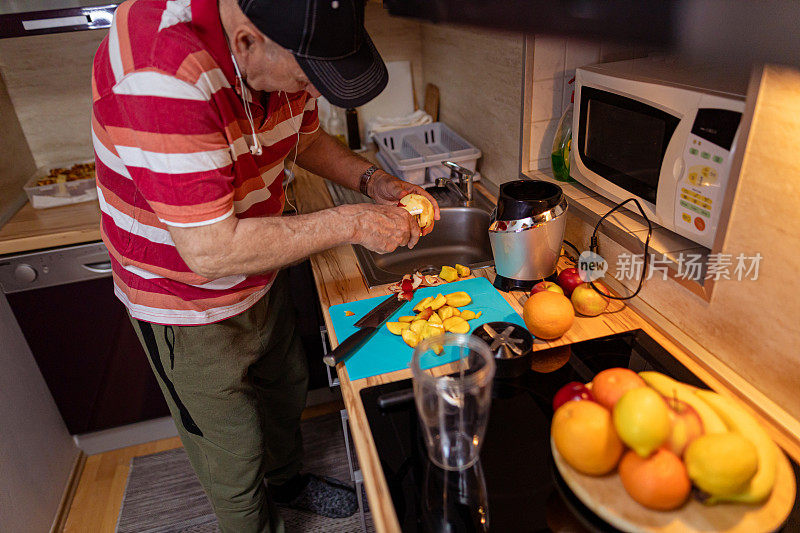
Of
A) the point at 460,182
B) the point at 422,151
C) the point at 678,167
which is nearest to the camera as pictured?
the point at 678,167

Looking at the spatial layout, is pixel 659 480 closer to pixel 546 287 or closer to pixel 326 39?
pixel 546 287

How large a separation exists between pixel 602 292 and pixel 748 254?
343mm

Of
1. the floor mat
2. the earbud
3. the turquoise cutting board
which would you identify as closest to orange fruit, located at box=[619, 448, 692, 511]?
the turquoise cutting board

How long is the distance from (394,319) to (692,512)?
64 cm

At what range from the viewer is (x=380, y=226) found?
1.06m

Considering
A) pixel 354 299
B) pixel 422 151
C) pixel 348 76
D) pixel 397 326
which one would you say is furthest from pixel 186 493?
pixel 348 76

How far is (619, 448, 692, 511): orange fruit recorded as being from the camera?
0.62 m

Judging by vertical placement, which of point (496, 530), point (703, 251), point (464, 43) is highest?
point (464, 43)

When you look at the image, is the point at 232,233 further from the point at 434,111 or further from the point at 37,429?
the point at 434,111

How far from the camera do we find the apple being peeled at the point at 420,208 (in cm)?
118

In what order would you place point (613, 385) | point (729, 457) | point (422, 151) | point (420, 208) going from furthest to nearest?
point (422, 151), point (420, 208), point (613, 385), point (729, 457)

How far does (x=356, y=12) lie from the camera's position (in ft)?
2.69

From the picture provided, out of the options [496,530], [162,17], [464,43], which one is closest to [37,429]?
[162,17]

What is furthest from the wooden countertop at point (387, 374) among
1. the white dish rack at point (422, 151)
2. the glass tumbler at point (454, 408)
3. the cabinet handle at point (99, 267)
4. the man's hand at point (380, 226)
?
the cabinet handle at point (99, 267)
